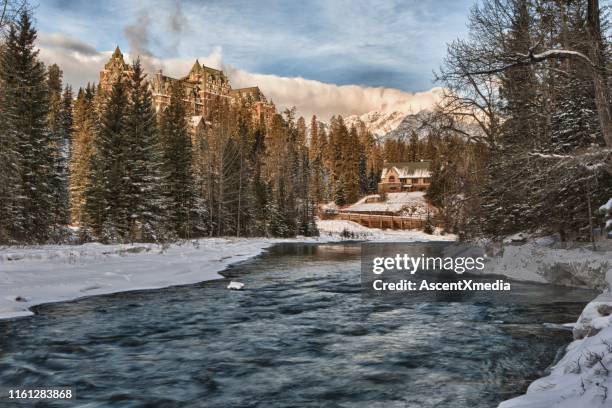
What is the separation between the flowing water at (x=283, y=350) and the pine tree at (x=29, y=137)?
60.1 ft

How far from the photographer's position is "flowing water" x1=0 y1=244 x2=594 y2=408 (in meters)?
6.57

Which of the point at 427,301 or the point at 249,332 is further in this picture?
the point at 427,301

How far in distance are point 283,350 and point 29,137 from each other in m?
28.6

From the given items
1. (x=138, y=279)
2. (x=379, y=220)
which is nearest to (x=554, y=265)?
(x=138, y=279)

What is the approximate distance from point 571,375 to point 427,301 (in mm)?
9062

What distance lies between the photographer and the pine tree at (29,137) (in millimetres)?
28391

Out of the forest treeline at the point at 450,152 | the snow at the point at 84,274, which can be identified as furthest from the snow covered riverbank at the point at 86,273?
the forest treeline at the point at 450,152

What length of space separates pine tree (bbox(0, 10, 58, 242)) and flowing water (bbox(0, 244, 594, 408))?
721 inches

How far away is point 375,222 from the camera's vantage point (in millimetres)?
89938

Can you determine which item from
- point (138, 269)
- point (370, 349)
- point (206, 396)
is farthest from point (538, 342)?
point (138, 269)

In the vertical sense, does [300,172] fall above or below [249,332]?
above

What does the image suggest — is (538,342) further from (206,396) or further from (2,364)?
(2,364)

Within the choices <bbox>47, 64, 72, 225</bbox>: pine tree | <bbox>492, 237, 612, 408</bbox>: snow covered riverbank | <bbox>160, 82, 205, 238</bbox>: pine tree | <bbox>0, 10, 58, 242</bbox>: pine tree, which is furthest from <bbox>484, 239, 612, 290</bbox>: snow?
<bbox>160, 82, 205, 238</bbox>: pine tree

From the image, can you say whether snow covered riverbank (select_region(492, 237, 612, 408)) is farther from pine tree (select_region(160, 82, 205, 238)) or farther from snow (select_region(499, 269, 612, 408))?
pine tree (select_region(160, 82, 205, 238))
